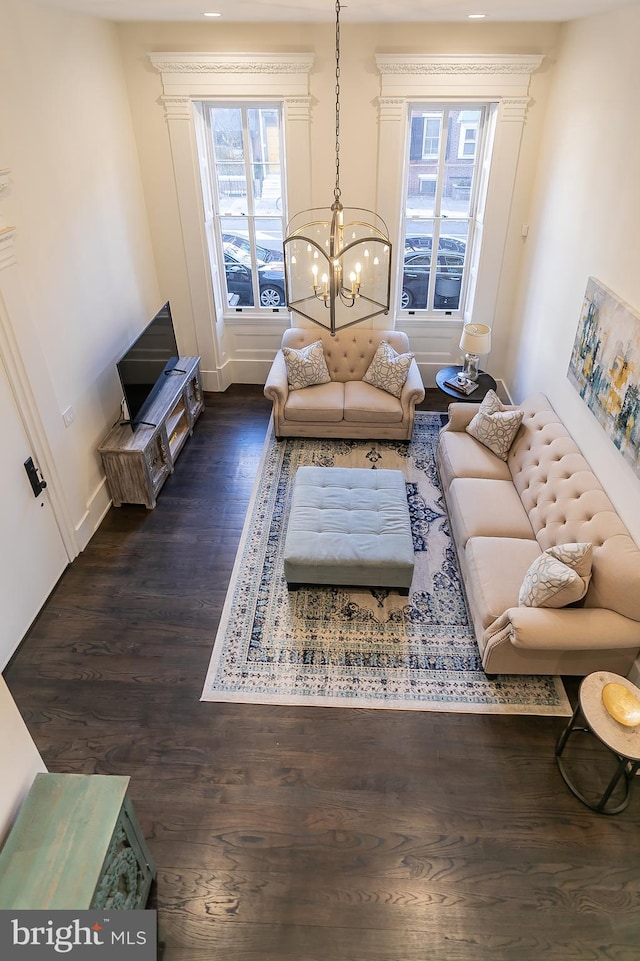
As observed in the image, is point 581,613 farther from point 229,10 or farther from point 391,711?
point 229,10

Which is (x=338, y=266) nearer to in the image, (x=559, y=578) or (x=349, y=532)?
(x=349, y=532)

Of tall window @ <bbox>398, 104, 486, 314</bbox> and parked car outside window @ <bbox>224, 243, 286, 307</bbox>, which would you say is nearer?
tall window @ <bbox>398, 104, 486, 314</bbox>

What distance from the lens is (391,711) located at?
3525 mm

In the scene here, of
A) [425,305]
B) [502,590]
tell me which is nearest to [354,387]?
[425,305]

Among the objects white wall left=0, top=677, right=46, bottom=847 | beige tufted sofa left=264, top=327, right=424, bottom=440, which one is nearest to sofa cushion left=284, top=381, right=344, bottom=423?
beige tufted sofa left=264, top=327, right=424, bottom=440

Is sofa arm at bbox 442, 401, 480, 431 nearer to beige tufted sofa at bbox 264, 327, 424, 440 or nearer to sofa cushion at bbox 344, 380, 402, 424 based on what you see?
beige tufted sofa at bbox 264, 327, 424, 440

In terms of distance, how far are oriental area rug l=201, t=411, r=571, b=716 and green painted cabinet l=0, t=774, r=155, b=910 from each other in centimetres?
123

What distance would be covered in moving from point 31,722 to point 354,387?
13.3 feet

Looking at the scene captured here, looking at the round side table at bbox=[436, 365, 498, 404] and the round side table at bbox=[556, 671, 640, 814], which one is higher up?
the round side table at bbox=[436, 365, 498, 404]

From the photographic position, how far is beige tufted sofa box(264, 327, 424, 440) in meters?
5.72

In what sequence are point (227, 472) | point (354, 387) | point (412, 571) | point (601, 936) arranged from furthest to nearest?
1. point (354, 387)
2. point (227, 472)
3. point (412, 571)
4. point (601, 936)

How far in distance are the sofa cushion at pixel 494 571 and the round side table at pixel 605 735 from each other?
2.22 feet

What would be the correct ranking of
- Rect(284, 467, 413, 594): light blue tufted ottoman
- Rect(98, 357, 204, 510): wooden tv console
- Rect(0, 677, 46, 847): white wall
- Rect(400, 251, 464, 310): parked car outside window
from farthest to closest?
Rect(400, 251, 464, 310): parked car outside window, Rect(98, 357, 204, 510): wooden tv console, Rect(284, 467, 413, 594): light blue tufted ottoman, Rect(0, 677, 46, 847): white wall

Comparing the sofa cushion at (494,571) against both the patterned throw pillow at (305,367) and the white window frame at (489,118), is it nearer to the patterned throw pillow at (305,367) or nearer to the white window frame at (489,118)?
the patterned throw pillow at (305,367)
